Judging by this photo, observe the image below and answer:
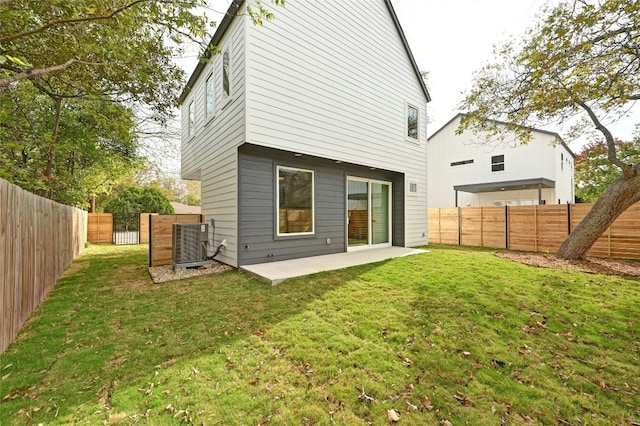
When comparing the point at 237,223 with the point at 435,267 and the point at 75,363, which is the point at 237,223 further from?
the point at 435,267

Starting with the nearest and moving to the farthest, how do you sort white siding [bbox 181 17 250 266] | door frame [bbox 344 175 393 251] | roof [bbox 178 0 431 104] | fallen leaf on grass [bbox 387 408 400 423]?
1. fallen leaf on grass [bbox 387 408 400 423]
2. white siding [bbox 181 17 250 266]
3. roof [bbox 178 0 431 104]
4. door frame [bbox 344 175 393 251]

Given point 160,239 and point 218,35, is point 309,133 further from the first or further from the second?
point 160,239

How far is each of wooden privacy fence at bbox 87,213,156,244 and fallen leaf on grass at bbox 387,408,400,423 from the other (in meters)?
14.5

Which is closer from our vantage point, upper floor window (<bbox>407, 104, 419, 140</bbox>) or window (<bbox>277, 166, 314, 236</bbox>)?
window (<bbox>277, 166, 314, 236</bbox>)

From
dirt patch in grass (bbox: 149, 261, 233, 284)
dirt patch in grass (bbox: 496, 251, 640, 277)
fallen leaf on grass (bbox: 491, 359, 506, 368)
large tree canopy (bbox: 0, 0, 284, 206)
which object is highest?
large tree canopy (bbox: 0, 0, 284, 206)

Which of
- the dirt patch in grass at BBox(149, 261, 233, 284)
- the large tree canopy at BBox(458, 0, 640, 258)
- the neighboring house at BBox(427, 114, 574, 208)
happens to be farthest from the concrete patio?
the neighboring house at BBox(427, 114, 574, 208)

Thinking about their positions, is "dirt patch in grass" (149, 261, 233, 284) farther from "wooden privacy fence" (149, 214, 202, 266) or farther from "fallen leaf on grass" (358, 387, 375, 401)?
"fallen leaf on grass" (358, 387, 375, 401)

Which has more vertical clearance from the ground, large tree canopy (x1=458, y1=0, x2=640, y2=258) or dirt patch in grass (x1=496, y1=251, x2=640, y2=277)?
large tree canopy (x1=458, y1=0, x2=640, y2=258)

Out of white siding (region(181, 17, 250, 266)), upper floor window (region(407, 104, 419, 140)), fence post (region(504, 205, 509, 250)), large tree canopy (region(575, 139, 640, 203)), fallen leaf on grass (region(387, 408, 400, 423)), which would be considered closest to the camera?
fallen leaf on grass (region(387, 408, 400, 423))

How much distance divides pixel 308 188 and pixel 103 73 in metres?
4.90

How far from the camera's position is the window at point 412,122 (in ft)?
30.3

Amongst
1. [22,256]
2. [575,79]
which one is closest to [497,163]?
[575,79]

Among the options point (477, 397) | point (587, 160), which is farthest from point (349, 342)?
point (587, 160)

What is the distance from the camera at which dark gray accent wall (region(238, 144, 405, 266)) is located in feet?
19.1
